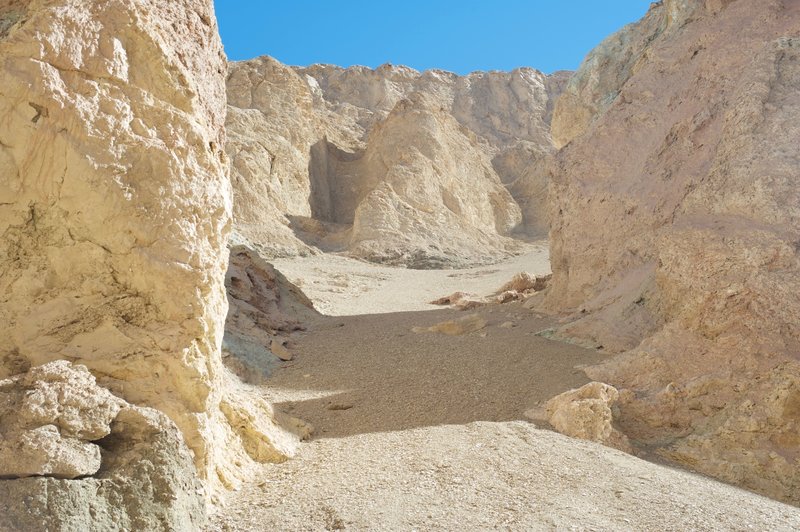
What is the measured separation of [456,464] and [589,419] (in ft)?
4.45

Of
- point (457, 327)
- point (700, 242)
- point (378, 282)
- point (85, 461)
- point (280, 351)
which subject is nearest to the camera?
point (85, 461)

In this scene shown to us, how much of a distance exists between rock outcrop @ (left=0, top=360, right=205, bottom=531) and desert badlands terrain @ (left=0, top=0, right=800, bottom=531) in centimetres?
1

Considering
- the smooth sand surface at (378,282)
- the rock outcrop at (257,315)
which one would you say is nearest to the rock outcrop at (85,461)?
the rock outcrop at (257,315)

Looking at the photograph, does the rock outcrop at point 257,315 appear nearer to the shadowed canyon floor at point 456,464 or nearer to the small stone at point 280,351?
the small stone at point 280,351

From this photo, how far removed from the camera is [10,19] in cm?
330

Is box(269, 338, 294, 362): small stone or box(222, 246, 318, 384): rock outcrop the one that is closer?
A: box(222, 246, 318, 384): rock outcrop

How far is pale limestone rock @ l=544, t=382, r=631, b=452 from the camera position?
4.72 m

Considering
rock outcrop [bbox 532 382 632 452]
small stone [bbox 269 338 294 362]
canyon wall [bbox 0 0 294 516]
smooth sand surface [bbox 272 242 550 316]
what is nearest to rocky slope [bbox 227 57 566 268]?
smooth sand surface [bbox 272 242 550 316]

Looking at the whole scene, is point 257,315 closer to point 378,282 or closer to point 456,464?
point 456,464

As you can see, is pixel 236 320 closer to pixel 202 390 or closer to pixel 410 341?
pixel 410 341

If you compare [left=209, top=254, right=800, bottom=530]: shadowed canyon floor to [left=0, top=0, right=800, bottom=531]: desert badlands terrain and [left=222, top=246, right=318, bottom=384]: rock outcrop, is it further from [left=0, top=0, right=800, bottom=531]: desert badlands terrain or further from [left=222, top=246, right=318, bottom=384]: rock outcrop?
[left=222, top=246, right=318, bottom=384]: rock outcrop

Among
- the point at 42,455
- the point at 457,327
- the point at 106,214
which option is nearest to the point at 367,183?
the point at 457,327

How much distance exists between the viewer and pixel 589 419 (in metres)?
4.78

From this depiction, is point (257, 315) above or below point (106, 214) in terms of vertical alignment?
below
